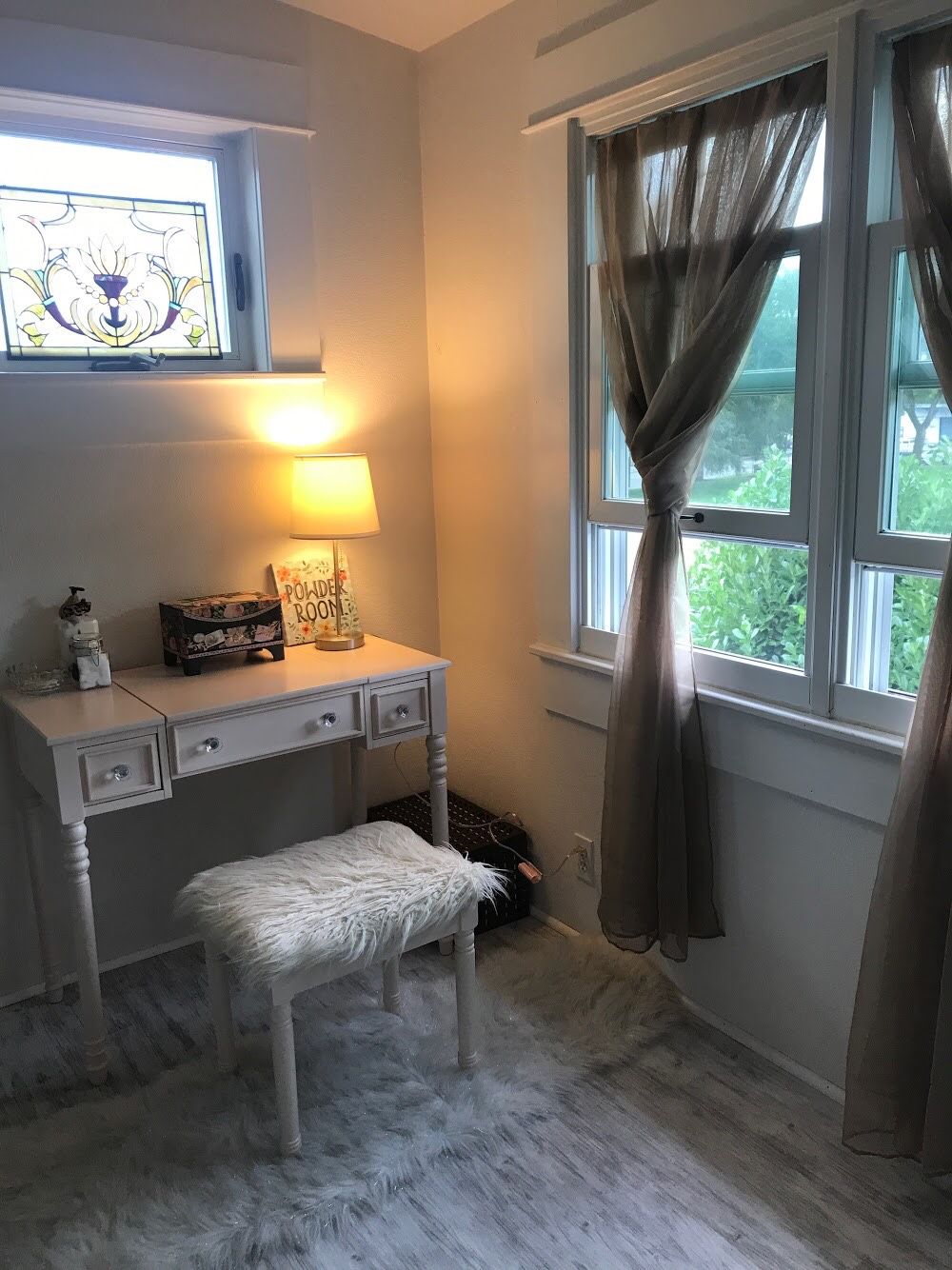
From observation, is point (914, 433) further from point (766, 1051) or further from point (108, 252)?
point (108, 252)

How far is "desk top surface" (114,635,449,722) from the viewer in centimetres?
218

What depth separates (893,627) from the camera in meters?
1.86

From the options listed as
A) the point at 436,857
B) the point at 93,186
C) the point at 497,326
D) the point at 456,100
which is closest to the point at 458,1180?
the point at 436,857

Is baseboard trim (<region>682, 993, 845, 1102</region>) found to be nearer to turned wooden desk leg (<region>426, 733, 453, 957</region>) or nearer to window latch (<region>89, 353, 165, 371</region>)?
turned wooden desk leg (<region>426, 733, 453, 957</region>)

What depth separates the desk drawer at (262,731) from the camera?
7.03 feet

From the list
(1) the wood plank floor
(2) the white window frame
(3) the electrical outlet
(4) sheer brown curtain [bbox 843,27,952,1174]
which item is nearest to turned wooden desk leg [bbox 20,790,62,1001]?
(1) the wood plank floor

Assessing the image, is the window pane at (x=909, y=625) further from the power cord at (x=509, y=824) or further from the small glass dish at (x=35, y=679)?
the small glass dish at (x=35, y=679)

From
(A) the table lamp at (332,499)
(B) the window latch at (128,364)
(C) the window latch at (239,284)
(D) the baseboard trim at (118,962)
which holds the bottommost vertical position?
(D) the baseboard trim at (118,962)

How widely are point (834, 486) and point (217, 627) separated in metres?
1.42

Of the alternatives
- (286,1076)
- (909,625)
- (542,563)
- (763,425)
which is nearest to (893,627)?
(909,625)

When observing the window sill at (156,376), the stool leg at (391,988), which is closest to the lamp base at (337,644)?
the window sill at (156,376)

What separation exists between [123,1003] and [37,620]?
947mm

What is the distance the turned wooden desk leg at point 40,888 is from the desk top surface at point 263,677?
0.37m

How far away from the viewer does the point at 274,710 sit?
7.34ft
